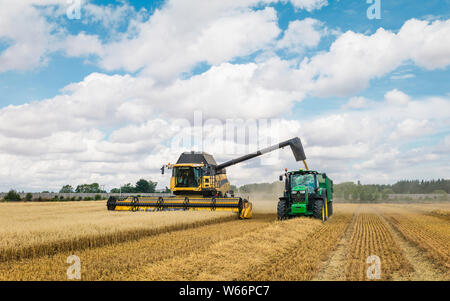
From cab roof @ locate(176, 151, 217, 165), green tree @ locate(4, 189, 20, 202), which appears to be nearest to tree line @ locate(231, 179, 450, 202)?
cab roof @ locate(176, 151, 217, 165)

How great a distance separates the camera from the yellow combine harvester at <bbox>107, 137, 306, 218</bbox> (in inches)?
772

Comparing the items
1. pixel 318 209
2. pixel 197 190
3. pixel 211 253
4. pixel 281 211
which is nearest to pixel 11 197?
pixel 197 190

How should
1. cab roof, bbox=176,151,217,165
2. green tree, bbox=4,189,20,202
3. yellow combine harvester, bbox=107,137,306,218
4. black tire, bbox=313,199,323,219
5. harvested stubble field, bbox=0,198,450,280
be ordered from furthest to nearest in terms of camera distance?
green tree, bbox=4,189,20,202
cab roof, bbox=176,151,217,165
yellow combine harvester, bbox=107,137,306,218
black tire, bbox=313,199,323,219
harvested stubble field, bbox=0,198,450,280

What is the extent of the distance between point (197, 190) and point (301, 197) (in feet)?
21.0

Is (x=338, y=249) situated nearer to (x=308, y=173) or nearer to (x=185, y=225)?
(x=185, y=225)

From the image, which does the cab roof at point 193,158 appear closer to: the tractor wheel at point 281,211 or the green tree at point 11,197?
the tractor wheel at point 281,211

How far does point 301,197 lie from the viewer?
17.4 meters

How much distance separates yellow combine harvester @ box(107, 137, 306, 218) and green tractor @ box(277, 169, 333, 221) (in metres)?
2.65

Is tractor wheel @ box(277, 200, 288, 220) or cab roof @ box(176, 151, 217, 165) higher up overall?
cab roof @ box(176, 151, 217, 165)

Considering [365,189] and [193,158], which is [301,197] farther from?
[365,189]

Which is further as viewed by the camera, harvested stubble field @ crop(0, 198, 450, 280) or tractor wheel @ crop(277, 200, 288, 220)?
tractor wheel @ crop(277, 200, 288, 220)

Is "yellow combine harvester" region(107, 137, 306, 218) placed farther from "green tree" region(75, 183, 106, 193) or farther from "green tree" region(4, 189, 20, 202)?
"green tree" region(75, 183, 106, 193)
